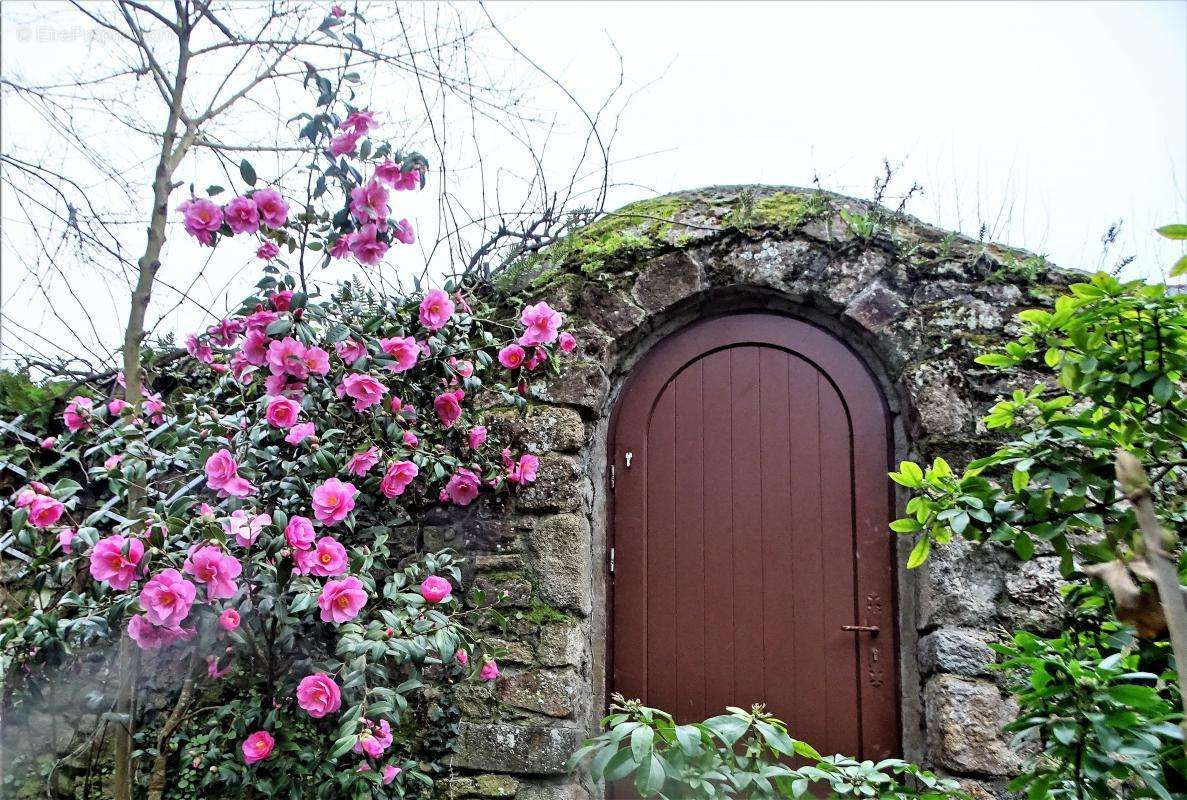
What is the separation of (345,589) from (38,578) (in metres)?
0.84

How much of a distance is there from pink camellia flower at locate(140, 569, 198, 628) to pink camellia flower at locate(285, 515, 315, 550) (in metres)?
0.28

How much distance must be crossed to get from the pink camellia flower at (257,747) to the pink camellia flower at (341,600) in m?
0.49

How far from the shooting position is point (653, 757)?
5.83 ft

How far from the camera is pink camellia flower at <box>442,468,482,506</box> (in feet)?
10.1

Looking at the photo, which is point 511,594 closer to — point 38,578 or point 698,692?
point 698,692

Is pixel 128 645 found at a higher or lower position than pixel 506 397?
lower

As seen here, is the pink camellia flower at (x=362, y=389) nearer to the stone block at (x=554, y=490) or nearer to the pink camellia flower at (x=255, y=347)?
the pink camellia flower at (x=255, y=347)

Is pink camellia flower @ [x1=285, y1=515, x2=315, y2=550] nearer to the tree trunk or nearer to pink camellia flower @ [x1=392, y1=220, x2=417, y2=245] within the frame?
pink camellia flower @ [x1=392, y1=220, x2=417, y2=245]

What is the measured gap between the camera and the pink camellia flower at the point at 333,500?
2.56 m

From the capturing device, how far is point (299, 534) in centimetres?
239

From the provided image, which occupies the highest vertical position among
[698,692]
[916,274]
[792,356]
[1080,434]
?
[916,274]

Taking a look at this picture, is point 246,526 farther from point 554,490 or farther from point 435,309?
point 554,490

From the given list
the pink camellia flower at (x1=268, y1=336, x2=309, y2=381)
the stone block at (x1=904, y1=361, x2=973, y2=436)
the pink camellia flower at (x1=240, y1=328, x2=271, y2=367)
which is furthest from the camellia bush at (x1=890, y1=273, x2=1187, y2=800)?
the pink camellia flower at (x1=240, y1=328, x2=271, y2=367)

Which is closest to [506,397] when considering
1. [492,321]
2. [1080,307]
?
[492,321]
